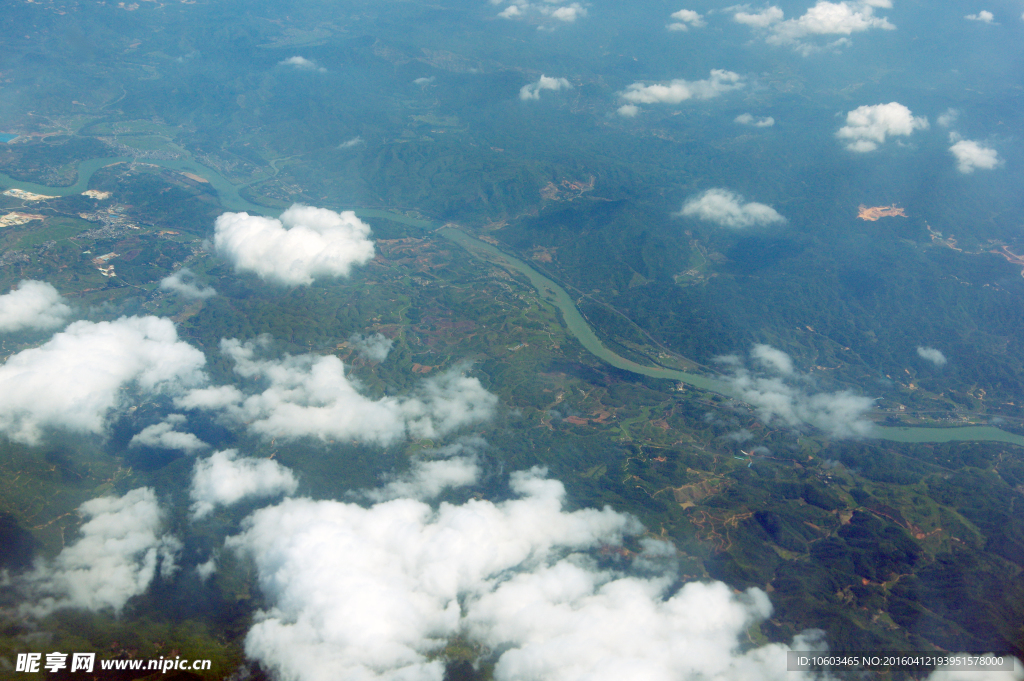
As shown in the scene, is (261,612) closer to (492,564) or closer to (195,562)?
(195,562)

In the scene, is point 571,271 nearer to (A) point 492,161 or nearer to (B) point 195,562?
(A) point 492,161

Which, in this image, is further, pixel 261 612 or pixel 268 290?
pixel 268 290

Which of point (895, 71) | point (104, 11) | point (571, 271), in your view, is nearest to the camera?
point (571, 271)

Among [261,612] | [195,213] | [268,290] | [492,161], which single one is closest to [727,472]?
[261,612]

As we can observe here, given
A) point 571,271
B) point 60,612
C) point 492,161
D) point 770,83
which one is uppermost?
point 770,83

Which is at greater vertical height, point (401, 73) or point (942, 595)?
point (401, 73)

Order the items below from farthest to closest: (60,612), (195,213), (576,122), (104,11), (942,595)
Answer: (104,11) < (576,122) < (195,213) < (942,595) < (60,612)
